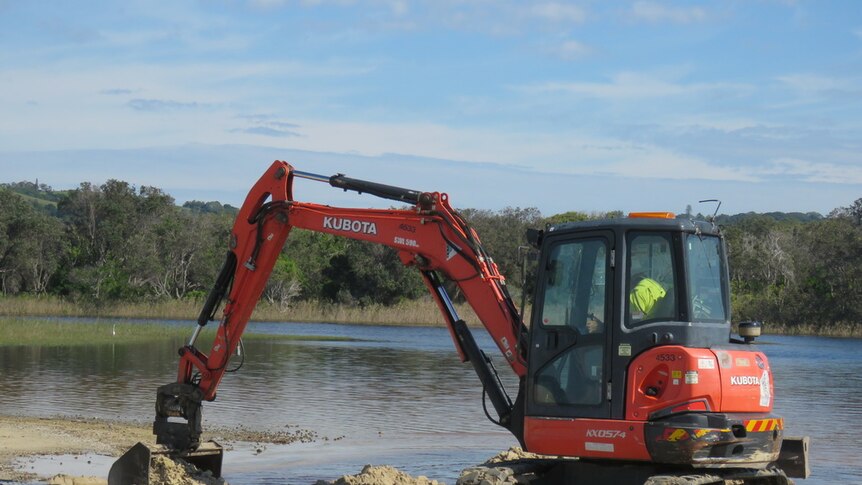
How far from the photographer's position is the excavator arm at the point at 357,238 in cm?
1192

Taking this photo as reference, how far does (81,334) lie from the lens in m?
43.7

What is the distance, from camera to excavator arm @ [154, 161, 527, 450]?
39.1 feet

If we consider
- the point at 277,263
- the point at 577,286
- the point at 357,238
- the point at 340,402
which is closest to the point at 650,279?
the point at 577,286

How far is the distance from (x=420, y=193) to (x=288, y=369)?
2175 centimetres

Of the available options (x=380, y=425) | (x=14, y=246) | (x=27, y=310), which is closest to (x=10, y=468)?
(x=380, y=425)

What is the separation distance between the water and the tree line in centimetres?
2736

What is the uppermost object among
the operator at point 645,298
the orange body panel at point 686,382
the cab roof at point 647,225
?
the cab roof at point 647,225

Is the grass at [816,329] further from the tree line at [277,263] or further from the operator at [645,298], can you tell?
the operator at [645,298]

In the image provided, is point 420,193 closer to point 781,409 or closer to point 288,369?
point 781,409

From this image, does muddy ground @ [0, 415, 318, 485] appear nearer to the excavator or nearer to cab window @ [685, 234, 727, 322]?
the excavator

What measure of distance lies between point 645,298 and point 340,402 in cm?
1521

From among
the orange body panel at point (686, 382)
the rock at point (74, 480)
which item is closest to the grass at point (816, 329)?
the rock at point (74, 480)

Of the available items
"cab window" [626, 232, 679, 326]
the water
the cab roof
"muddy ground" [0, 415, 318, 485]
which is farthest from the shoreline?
"cab window" [626, 232, 679, 326]

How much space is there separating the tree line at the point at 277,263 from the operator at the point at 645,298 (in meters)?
53.3
